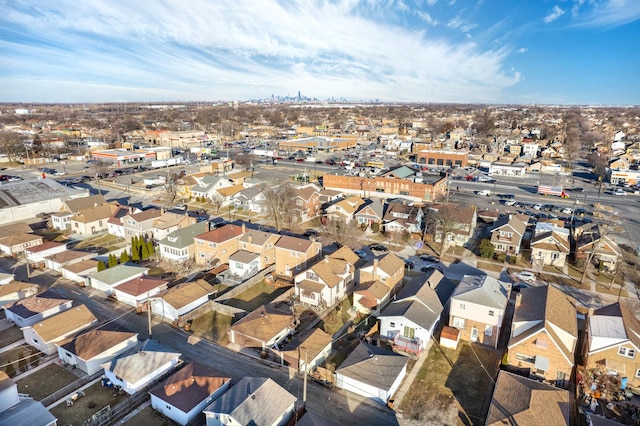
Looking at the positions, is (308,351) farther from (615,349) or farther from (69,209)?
(69,209)

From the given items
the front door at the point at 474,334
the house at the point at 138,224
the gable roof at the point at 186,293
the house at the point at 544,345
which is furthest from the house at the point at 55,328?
the house at the point at 544,345

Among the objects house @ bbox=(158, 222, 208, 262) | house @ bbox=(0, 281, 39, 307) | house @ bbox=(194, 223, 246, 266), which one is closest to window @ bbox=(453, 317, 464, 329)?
house @ bbox=(194, 223, 246, 266)

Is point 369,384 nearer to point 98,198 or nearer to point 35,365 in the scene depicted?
point 35,365

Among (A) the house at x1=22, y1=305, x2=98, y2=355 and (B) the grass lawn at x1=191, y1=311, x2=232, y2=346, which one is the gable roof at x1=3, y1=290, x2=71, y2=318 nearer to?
(A) the house at x1=22, y1=305, x2=98, y2=355

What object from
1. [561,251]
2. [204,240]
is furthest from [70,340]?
[561,251]

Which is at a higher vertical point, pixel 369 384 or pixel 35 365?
pixel 369 384
